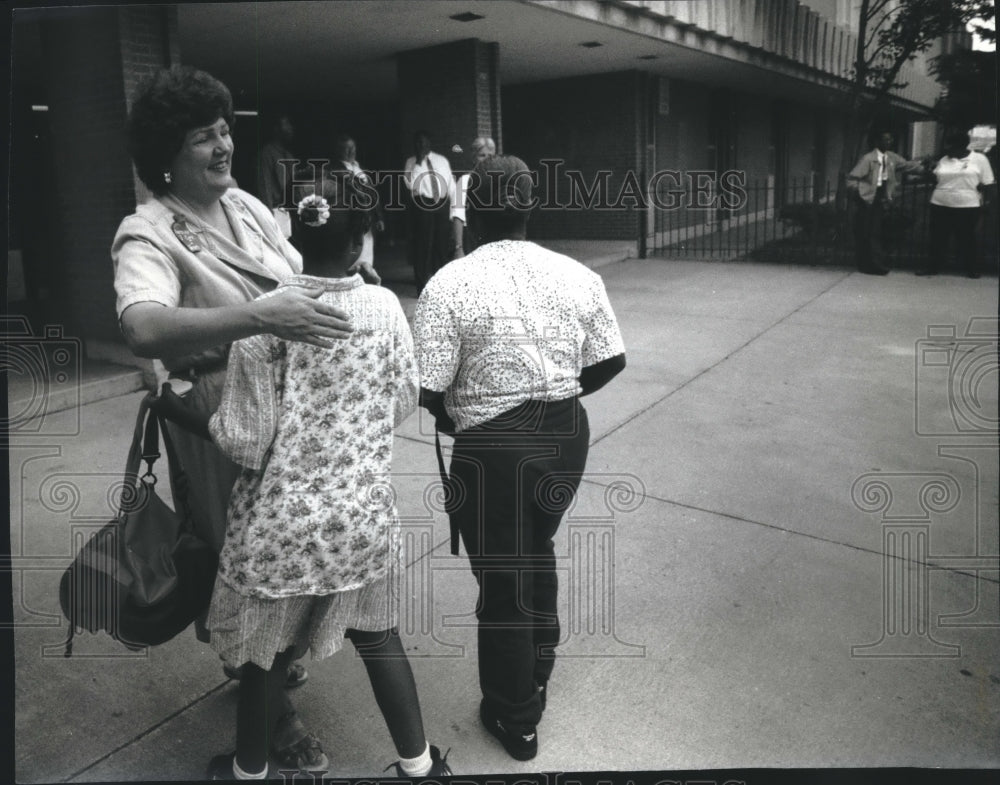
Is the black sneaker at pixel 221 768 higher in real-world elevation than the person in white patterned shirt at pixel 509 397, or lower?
lower

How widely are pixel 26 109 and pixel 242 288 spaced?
36.5ft

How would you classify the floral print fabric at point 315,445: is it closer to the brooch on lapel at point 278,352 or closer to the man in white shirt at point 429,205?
the brooch on lapel at point 278,352

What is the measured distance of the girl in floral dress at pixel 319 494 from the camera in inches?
75.0

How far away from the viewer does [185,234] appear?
1.99m

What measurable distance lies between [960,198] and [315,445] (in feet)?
30.1

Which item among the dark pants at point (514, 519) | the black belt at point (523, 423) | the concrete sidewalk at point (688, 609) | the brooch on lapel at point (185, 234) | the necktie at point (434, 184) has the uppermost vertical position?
the necktie at point (434, 184)

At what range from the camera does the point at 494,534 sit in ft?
7.63

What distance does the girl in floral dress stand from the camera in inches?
75.0

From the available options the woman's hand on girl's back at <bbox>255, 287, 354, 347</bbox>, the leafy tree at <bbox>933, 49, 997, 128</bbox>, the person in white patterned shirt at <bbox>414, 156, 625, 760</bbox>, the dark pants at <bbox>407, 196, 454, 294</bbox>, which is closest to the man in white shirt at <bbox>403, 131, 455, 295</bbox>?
the dark pants at <bbox>407, 196, 454, 294</bbox>

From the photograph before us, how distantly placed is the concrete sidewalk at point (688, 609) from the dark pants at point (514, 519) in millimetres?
222

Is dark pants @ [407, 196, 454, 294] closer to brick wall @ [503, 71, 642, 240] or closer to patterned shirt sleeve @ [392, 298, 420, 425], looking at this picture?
brick wall @ [503, 71, 642, 240]

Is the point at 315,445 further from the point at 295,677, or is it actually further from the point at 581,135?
the point at 581,135

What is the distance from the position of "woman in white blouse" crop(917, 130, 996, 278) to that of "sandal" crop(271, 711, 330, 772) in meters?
8.80

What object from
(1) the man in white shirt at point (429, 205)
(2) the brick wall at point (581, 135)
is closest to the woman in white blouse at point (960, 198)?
(2) the brick wall at point (581, 135)
